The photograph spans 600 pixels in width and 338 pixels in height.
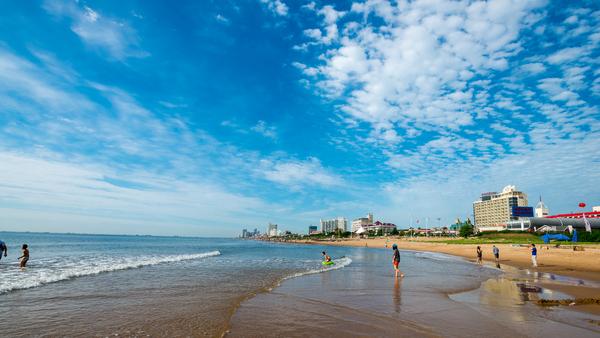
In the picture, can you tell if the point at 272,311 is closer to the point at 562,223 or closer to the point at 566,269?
the point at 566,269

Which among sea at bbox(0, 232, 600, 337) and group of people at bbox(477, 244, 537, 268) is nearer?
sea at bbox(0, 232, 600, 337)

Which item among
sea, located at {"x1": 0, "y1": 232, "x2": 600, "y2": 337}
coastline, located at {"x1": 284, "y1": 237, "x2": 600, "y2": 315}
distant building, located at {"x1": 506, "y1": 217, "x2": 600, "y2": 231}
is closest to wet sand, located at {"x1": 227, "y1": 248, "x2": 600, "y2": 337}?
sea, located at {"x1": 0, "y1": 232, "x2": 600, "y2": 337}

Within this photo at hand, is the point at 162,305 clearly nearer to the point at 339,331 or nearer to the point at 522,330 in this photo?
the point at 339,331

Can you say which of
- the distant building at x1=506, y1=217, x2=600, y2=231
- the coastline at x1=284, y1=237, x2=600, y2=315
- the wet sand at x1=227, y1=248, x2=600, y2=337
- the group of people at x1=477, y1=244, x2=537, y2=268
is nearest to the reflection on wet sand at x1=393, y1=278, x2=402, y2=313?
the wet sand at x1=227, y1=248, x2=600, y2=337

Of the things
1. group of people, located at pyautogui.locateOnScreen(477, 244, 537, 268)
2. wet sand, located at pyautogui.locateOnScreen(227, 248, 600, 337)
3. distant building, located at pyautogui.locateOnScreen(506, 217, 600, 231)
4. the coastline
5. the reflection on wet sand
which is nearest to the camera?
wet sand, located at pyautogui.locateOnScreen(227, 248, 600, 337)

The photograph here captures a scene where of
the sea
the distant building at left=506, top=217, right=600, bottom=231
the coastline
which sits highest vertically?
the distant building at left=506, top=217, right=600, bottom=231

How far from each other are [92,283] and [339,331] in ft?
51.5

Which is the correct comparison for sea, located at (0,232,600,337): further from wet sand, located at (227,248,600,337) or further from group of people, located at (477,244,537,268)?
group of people, located at (477,244,537,268)

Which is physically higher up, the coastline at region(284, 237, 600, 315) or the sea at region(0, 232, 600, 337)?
the sea at region(0, 232, 600, 337)

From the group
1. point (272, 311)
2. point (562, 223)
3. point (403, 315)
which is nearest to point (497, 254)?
point (403, 315)

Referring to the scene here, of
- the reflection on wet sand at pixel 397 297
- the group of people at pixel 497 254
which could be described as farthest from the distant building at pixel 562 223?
the reflection on wet sand at pixel 397 297

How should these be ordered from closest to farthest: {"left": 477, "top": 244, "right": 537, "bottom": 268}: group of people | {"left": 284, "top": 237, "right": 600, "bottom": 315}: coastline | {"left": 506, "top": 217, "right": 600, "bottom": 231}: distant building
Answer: {"left": 284, "top": 237, "right": 600, "bottom": 315}: coastline → {"left": 477, "top": 244, "right": 537, "bottom": 268}: group of people → {"left": 506, "top": 217, "right": 600, "bottom": 231}: distant building

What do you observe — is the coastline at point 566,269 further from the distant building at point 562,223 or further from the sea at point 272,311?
the distant building at point 562,223

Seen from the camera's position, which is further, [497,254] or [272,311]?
[497,254]
